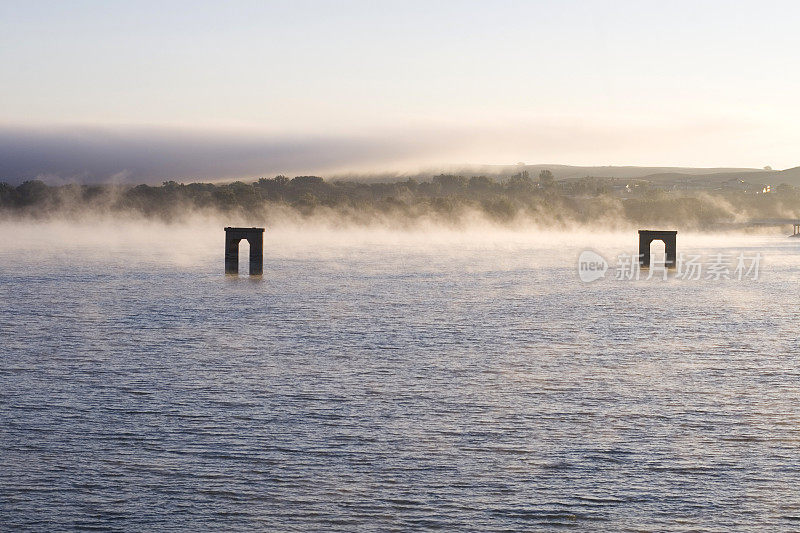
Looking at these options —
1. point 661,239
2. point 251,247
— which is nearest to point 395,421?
point 251,247

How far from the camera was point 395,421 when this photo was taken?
61.1 feet

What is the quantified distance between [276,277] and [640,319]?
3287cm

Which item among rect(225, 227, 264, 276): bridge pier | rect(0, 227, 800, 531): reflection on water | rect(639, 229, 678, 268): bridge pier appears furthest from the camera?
rect(639, 229, 678, 268): bridge pier

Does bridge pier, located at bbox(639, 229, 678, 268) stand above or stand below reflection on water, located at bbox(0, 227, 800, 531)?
above

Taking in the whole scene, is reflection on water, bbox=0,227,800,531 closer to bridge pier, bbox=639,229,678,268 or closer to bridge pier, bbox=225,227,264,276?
bridge pier, bbox=225,227,264,276

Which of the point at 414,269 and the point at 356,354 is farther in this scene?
the point at 414,269

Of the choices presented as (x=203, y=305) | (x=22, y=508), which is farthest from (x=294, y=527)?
(x=203, y=305)

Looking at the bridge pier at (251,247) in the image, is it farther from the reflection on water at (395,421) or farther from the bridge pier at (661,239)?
the bridge pier at (661,239)

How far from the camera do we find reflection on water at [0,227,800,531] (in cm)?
1349

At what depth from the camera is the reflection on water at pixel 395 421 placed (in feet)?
44.3

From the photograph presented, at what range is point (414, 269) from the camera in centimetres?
8262

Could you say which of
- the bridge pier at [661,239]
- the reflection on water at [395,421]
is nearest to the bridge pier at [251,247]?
the reflection on water at [395,421]

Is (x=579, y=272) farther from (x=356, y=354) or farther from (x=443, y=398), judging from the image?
(x=443, y=398)

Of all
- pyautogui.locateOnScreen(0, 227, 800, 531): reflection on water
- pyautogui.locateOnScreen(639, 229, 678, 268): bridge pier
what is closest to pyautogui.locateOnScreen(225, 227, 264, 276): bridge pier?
pyautogui.locateOnScreen(0, 227, 800, 531): reflection on water
